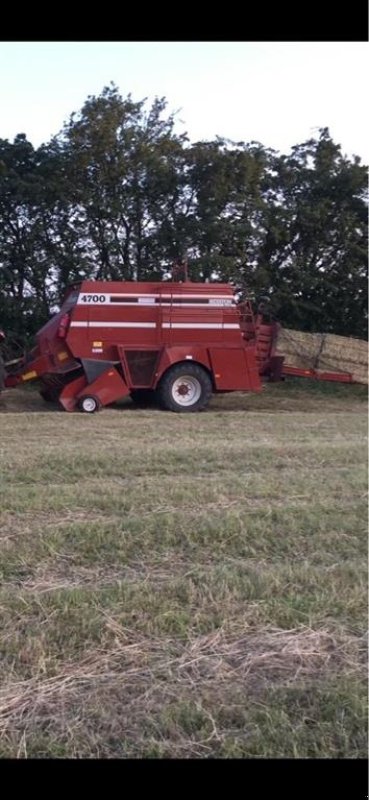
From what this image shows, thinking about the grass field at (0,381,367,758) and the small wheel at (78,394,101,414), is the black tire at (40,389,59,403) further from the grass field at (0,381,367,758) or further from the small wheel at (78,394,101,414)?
the grass field at (0,381,367,758)

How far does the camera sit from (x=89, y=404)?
14.0 metres

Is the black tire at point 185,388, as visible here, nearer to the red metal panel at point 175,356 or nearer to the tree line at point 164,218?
the red metal panel at point 175,356

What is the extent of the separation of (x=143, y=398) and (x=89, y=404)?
1.82 m

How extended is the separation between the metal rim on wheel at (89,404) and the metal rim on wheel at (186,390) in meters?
1.47

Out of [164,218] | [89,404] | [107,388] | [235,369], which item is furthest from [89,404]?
[164,218]

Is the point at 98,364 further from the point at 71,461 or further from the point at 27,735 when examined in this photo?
the point at 27,735

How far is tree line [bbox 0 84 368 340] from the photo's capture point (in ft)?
63.6

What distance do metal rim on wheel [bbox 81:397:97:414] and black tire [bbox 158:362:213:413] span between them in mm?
1230

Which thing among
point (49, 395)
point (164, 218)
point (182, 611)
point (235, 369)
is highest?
point (164, 218)

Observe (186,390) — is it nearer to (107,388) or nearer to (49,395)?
(107,388)

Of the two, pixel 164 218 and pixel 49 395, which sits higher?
pixel 164 218

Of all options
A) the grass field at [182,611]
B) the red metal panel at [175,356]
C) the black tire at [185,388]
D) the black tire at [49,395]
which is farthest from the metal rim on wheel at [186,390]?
the grass field at [182,611]
